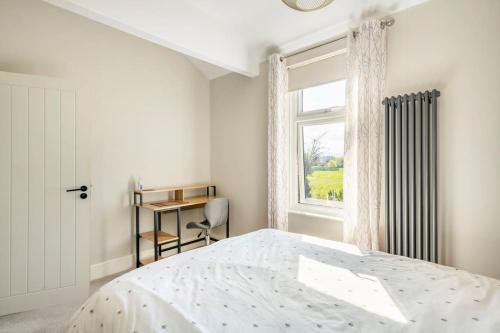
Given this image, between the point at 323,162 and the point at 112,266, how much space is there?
8.87ft

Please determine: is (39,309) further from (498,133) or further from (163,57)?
(498,133)

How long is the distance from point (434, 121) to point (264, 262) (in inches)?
65.3

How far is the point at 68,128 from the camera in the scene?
243 cm

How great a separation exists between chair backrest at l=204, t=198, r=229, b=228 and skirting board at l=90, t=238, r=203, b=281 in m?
0.95

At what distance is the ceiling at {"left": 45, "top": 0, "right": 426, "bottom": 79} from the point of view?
2.19 meters

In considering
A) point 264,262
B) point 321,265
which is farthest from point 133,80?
point 321,265

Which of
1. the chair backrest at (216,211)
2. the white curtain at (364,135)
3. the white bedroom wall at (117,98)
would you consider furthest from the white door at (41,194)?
the white curtain at (364,135)

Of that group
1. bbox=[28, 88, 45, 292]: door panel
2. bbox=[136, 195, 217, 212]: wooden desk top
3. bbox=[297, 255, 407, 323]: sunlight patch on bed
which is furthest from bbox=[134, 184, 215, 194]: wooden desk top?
bbox=[297, 255, 407, 323]: sunlight patch on bed

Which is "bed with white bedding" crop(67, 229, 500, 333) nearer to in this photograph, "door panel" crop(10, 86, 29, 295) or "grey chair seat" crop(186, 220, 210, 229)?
"door panel" crop(10, 86, 29, 295)

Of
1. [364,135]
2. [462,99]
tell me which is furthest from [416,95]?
[364,135]

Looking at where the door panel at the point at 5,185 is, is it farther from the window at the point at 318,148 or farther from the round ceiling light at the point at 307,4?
the window at the point at 318,148

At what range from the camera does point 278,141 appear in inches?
121

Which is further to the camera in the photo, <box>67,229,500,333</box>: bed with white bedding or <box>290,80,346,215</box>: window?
<box>290,80,346,215</box>: window

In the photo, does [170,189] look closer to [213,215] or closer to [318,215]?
[213,215]
